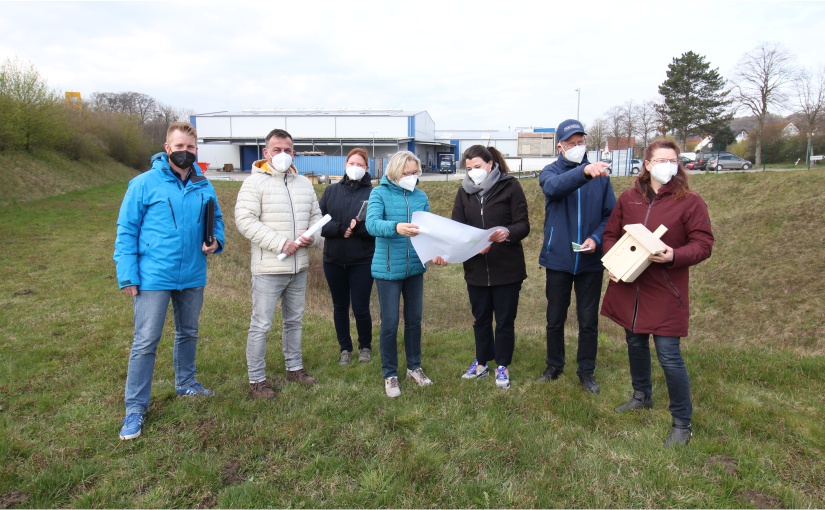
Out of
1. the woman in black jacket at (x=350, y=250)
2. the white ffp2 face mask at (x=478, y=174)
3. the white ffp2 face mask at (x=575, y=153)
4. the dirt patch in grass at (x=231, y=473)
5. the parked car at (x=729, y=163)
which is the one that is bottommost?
the dirt patch in grass at (x=231, y=473)

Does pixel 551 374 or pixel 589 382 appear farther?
pixel 551 374

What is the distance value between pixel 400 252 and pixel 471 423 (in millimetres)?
1571

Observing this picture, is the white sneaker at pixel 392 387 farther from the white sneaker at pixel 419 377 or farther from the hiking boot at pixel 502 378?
the hiking boot at pixel 502 378

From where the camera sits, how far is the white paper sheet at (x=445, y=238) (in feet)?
13.6

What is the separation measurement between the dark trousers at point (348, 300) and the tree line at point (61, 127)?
85.4 feet

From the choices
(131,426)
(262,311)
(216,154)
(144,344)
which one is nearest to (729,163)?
(262,311)

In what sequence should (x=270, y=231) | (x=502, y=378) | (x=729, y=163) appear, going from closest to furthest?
(x=270, y=231), (x=502, y=378), (x=729, y=163)

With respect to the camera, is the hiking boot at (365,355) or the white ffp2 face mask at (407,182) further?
the hiking boot at (365,355)

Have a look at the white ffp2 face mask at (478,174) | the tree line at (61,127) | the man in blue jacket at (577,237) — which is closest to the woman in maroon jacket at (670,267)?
the man in blue jacket at (577,237)

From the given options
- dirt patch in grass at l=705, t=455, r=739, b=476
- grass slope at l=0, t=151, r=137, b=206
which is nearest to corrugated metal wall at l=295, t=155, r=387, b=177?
grass slope at l=0, t=151, r=137, b=206

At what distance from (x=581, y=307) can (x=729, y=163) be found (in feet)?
122

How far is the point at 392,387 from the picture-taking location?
4.37m

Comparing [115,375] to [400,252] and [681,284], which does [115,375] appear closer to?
[400,252]

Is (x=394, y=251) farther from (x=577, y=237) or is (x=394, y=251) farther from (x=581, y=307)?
(x=581, y=307)
